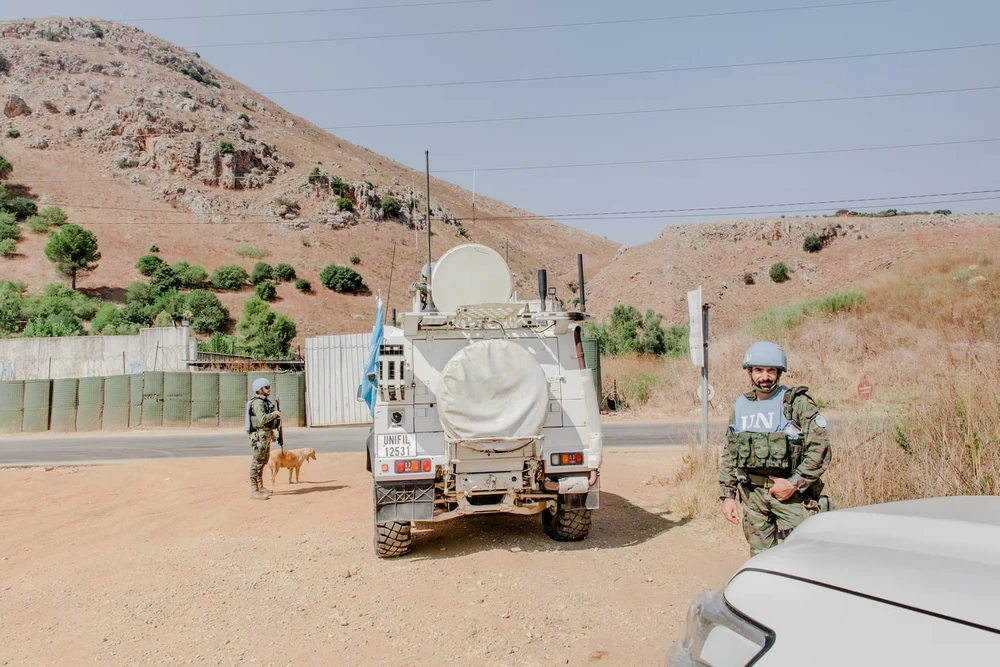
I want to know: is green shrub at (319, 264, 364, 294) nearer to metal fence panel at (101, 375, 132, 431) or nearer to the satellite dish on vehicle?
metal fence panel at (101, 375, 132, 431)

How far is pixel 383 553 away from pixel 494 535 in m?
1.34

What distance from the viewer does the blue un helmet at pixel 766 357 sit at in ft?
15.8

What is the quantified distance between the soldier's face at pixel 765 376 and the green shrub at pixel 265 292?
55934 millimetres

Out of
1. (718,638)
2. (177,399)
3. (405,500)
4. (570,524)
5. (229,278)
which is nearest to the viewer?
(718,638)

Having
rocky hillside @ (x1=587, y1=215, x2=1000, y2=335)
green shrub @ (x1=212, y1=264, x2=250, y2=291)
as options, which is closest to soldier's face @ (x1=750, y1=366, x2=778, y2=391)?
rocky hillside @ (x1=587, y1=215, x2=1000, y2=335)

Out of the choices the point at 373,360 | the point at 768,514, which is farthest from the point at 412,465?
the point at 768,514

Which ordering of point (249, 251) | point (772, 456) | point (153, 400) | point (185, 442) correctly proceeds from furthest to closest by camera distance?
1. point (249, 251)
2. point (153, 400)
3. point (185, 442)
4. point (772, 456)

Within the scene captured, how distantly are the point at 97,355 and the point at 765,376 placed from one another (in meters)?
33.1

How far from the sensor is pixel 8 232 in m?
61.5

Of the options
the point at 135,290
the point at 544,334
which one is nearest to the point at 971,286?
the point at 544,334

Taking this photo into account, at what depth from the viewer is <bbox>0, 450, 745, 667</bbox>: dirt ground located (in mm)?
4785

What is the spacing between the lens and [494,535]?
774 centimetres

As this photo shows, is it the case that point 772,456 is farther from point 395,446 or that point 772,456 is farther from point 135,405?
point 135,405

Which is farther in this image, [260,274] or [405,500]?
[260,274]
